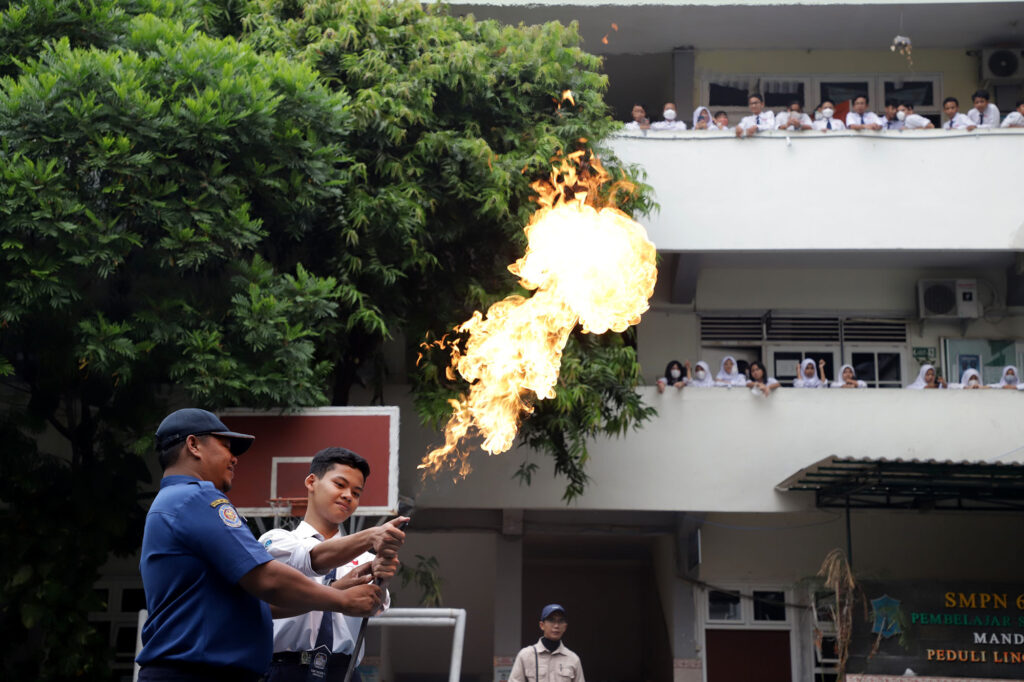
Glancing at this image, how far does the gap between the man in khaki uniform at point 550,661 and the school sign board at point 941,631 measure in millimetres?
5427

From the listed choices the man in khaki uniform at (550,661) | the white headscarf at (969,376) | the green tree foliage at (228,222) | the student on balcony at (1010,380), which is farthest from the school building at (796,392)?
the man in khaki uniform at (550,661)

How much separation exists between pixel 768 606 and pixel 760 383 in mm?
3245

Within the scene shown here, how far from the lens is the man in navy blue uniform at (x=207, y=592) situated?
3.60m

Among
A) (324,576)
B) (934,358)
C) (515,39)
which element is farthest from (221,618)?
(934,358)

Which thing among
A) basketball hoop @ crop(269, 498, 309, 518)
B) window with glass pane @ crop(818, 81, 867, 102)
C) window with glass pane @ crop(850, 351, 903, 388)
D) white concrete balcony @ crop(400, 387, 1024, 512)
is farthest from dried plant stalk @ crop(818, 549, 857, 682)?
window with glass pane @ crop(818, 81, 867, 102)

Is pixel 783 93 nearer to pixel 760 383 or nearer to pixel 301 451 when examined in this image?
pixel 760 383

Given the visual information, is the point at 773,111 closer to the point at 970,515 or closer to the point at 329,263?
the point at 970,515

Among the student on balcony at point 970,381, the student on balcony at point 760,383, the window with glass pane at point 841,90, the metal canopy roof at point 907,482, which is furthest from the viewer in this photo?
the window with glass pane at point 841,90

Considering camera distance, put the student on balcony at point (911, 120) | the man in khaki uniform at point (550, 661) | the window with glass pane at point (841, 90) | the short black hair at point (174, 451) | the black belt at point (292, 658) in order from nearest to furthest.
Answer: the short black hair at point (174, 451) → the black belt at point (292, 658) → the man in khaki uniform at point (550, 661) → the student on balcony at point (911, 120) → the window with glass pane at point (841, 90)

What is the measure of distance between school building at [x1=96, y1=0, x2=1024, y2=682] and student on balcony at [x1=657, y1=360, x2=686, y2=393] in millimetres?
155

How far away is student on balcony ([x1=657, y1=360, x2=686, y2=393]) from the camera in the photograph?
14.6 m

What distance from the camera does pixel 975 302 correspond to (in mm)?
15992

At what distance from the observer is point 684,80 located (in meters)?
16.8

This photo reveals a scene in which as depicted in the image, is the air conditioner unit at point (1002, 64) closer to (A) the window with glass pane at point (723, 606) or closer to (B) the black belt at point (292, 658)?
(A) the window with glass pane at point (723, 606)
